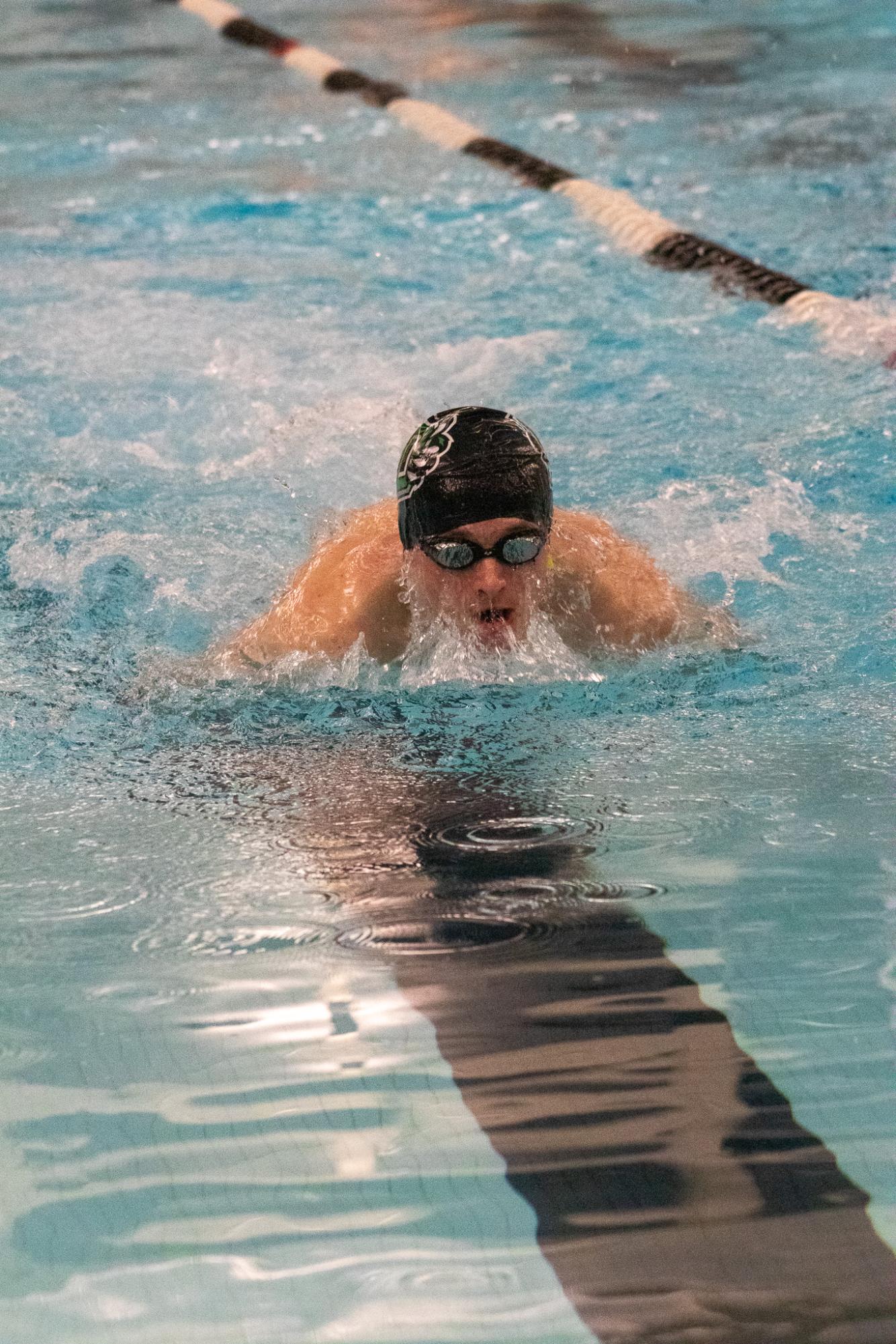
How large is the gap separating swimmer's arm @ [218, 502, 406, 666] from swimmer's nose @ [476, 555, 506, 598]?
0.27 metres

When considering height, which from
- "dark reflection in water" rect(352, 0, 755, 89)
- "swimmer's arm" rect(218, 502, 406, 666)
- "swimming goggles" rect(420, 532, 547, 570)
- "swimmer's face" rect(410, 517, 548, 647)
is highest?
"dark reflection in water" rect(352, 0, 755, 89)

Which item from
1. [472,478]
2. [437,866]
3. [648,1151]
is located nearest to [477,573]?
[472,478]

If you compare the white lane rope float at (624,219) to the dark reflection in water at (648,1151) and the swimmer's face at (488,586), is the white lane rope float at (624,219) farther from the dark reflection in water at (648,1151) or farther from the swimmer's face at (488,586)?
the dark reflection in water at (648,1151)

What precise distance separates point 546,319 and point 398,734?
132 inches

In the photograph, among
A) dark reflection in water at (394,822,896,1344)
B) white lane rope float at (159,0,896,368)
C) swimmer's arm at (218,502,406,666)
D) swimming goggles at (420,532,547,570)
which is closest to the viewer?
dark reflection in water at (394,822,896,1344)

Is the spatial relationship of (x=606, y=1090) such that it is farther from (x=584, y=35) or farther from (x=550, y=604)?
(x=584, y=35)

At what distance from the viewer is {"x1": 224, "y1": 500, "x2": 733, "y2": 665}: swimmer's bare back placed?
3240mm

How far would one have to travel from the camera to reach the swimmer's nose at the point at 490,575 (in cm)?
305

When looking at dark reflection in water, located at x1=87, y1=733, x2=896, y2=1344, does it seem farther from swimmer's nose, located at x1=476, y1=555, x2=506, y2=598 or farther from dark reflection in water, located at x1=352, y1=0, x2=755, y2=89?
dark reflection in water, located at x1=352, y1=0, x2=755, y2=89

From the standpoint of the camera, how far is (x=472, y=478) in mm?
3062

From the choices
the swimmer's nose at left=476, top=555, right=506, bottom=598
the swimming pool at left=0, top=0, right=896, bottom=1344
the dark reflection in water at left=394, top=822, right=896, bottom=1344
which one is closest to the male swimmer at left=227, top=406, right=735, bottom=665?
the swimmer's nose at left=476, top=555, right=506, bottom=598

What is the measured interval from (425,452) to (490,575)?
30 cm

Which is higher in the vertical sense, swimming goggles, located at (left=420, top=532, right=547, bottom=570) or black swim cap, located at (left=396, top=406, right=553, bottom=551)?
black swim cap, located at (left=396, top=406, right=553, bottom=551)

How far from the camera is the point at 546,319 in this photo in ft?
19.3
